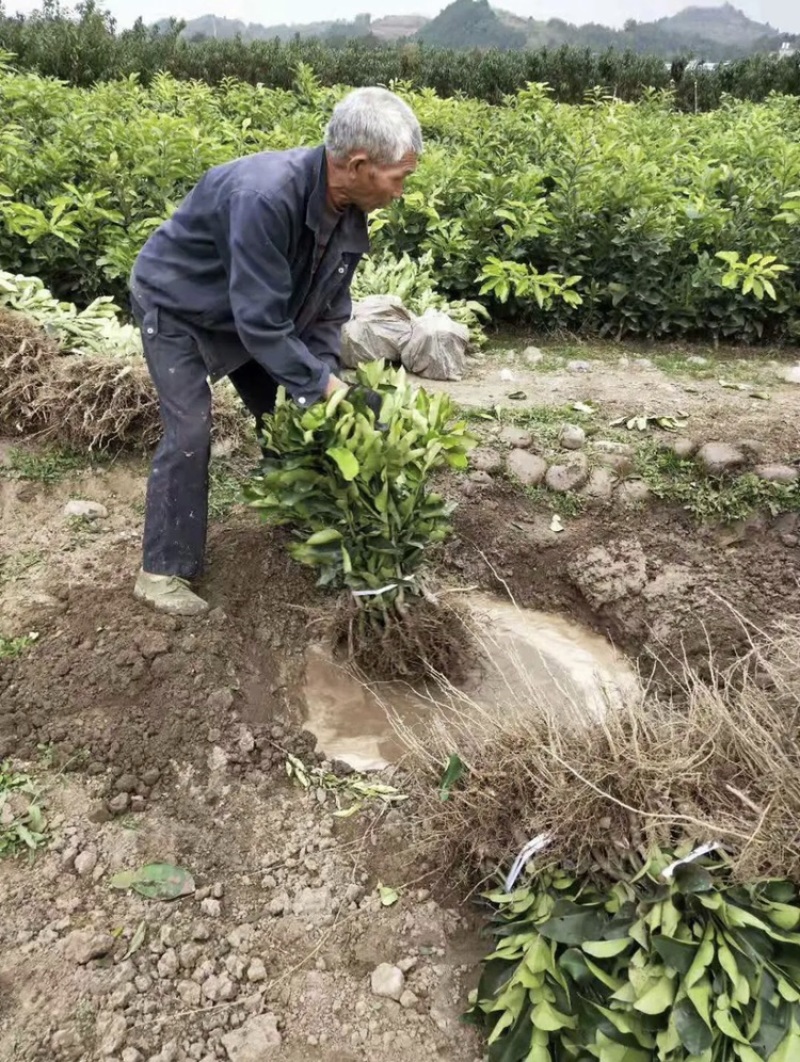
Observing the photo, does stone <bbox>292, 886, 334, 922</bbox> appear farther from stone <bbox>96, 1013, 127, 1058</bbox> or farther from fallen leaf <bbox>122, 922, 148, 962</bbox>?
stone <bbox>96, 1013, 127, 1058</bbox>

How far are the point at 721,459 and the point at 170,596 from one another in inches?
102

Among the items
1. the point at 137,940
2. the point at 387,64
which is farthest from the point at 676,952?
the point at 387,64

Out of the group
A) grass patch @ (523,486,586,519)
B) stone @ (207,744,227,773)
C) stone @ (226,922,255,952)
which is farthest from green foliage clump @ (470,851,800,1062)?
grass patch @ (523,486,586,519)

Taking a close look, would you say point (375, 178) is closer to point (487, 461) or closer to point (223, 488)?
point (487, 461)

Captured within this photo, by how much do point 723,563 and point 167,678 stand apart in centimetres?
245

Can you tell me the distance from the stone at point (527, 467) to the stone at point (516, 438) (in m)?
0.08

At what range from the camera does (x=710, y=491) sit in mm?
4086

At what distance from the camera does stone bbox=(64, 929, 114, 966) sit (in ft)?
7.45

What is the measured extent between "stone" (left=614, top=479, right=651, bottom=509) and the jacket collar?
180 cm

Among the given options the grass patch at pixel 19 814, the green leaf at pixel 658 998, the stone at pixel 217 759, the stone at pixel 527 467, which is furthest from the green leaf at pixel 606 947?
the stone at pixel 527 467

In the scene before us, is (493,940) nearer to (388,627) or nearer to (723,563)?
(388,627)

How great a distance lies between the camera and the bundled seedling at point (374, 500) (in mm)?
2826

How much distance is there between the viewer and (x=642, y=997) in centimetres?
185

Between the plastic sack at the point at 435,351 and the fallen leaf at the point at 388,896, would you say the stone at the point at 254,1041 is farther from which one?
the plastic sack at the point at 435,351
